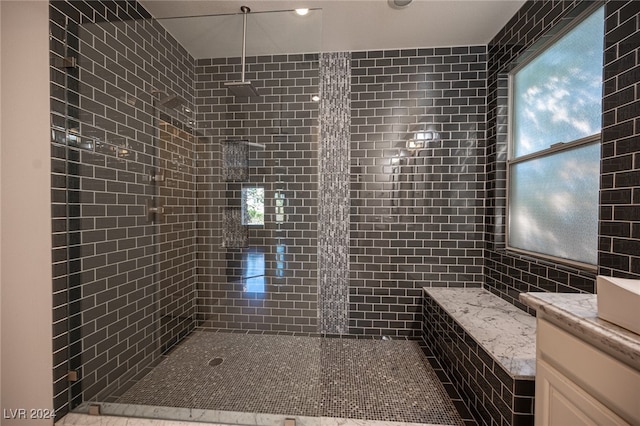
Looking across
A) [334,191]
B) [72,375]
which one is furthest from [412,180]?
[72,375]

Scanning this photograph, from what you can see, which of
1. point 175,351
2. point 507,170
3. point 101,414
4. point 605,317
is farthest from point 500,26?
point 101,414

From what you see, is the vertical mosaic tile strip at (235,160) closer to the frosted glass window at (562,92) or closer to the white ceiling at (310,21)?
the white ceiling at (310,21)

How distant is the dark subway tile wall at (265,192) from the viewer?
6.30ft

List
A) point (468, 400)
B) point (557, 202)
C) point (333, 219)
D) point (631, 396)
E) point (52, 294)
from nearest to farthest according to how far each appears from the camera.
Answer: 1. point (631, 396)
2. point (52, 294)
3. point (468, 400)
4. point (557, 202)
5. point (333, 219)

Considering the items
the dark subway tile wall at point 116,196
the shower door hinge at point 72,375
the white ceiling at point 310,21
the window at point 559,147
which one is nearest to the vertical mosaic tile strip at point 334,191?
the white ceiling at point 310,21

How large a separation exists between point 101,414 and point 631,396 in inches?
92.5

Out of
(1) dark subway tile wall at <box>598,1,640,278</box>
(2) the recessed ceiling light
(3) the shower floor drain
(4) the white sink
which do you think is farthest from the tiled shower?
(4) the white sink

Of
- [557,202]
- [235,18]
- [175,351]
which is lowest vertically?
[175,351]

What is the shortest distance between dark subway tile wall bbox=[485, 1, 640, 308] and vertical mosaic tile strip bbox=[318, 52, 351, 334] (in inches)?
50.6

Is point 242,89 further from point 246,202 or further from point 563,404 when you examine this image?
point 563,404

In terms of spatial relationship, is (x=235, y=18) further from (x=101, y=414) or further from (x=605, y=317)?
(x=101, y=414)

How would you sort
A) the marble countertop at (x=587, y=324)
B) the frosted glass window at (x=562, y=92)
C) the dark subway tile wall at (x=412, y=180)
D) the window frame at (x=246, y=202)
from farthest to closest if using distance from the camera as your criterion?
the dark subway tile wall at (x=412, y=180) < the window frame at (x=246, y=202) < the frosted glass window at (x=562, y=92) < the marble countertop at (x=587, y=324)

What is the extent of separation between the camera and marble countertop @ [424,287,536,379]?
123 centimetres

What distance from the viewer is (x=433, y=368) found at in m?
1.92
